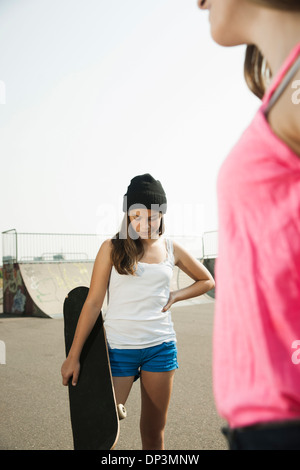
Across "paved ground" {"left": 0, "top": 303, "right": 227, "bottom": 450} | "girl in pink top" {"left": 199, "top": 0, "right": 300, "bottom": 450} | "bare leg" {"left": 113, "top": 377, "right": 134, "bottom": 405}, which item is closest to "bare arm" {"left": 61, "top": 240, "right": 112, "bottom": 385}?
"bare leg" {"left": 113, "top": 377, "right": 134, "bottom": 405}

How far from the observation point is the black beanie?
2945mm

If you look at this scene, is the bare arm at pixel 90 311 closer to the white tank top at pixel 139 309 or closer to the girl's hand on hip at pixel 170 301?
the white tank top at pixel 139 309

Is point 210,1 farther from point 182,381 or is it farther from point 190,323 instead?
point 190,323

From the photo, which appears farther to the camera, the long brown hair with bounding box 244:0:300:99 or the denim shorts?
the denim shorts

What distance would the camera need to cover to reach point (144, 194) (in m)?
2.94

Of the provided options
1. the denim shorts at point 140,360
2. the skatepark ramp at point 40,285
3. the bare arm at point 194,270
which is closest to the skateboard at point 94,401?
the denim shorts at point 140,360

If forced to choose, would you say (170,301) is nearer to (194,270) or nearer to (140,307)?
(140,307)

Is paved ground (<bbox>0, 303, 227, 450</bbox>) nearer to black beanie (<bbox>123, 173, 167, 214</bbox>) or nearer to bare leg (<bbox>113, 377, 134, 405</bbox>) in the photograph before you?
bare leg (<bbox>113, 377, 134, 405</bbox>)

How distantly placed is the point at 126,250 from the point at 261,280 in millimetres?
2031

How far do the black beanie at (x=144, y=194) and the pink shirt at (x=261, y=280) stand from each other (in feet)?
6.96

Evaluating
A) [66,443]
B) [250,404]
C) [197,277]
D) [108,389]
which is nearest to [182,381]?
[66,443]

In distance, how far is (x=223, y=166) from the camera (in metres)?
0.86

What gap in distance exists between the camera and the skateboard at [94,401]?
2298 mm
